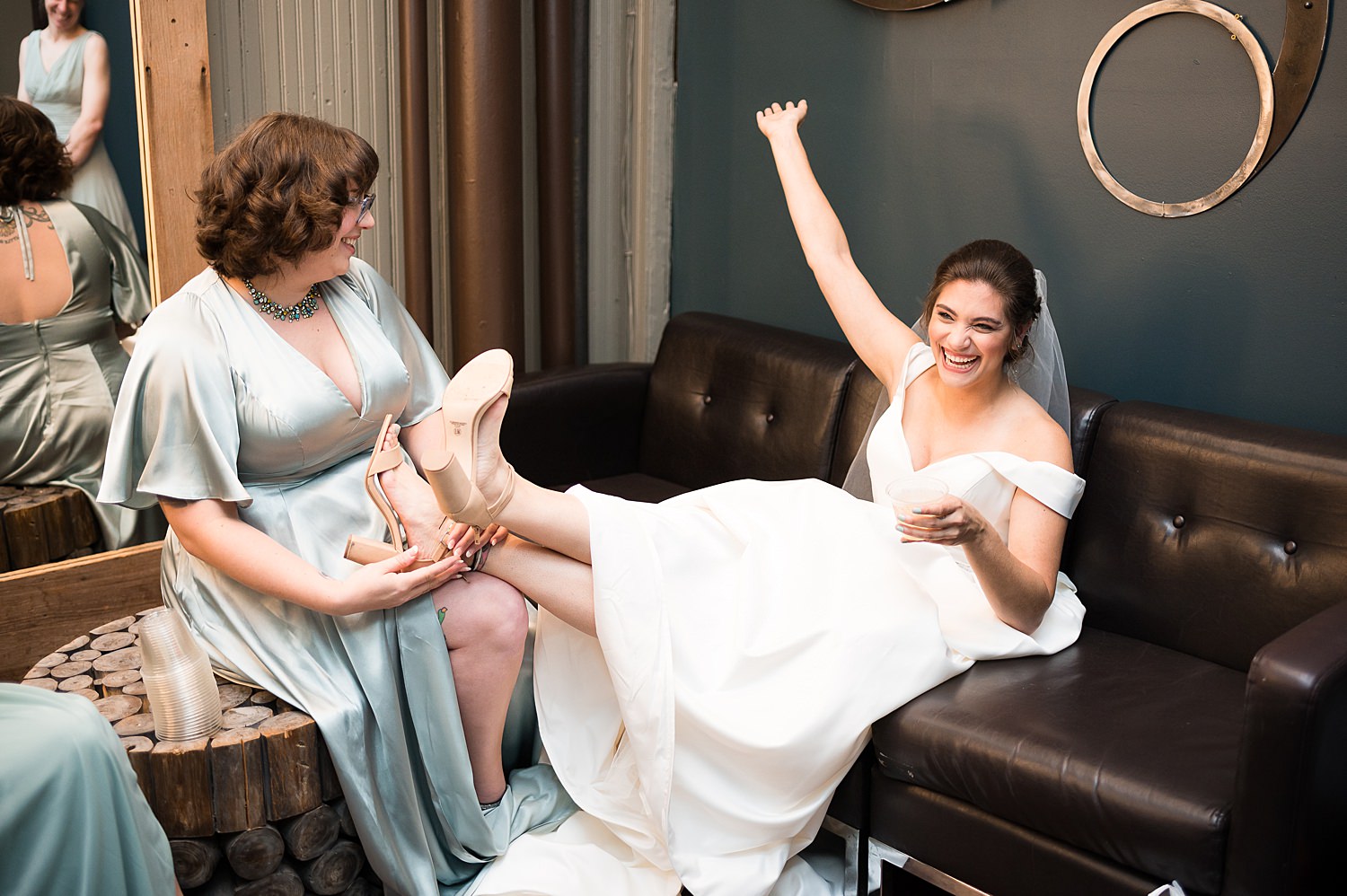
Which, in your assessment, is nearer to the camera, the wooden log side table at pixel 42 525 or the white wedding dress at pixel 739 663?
the white wedding dress at pixel 739 663

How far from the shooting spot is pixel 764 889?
211 cm

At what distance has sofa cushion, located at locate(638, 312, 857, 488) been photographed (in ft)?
9.62

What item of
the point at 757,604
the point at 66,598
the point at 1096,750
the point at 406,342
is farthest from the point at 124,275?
the point at 1096,750

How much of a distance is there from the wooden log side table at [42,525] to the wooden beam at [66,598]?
29 mm

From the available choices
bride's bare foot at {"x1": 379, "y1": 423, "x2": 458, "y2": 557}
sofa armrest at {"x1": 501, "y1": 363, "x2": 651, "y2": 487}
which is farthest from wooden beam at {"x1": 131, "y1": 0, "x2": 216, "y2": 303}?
bride's bare foot at {"x1": 379, "y1": 423, "x2": 458, "y2": 557}

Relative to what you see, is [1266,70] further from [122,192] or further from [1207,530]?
[122,192]

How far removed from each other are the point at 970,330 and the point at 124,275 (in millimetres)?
2014

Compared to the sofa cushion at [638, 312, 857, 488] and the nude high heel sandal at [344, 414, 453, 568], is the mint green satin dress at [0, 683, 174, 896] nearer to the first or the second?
the nude high heel sandal at [344, 414, 453, 568]

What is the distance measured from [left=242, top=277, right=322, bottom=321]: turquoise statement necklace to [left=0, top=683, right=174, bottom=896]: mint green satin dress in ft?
2.52

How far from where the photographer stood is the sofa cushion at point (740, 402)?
2.93 meters

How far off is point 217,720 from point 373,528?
1.44 ft

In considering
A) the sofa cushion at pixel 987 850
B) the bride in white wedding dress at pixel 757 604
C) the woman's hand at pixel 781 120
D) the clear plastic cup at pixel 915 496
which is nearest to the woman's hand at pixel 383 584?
the bride in white wedding dress at pixel 757 604

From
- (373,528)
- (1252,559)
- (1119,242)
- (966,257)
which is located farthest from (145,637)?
(1119,242)

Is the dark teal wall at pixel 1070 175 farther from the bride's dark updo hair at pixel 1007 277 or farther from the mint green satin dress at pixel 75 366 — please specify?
the mint green satin dress at pixel 75 366
